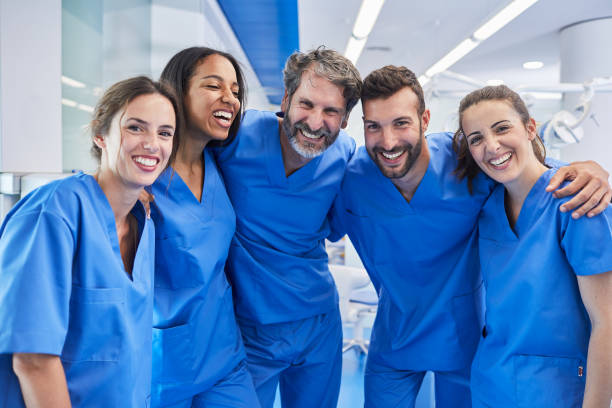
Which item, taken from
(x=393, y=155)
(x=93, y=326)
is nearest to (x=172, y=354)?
(x=93, y=326)

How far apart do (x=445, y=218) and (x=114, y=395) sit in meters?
0.96

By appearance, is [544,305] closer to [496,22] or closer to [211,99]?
[211,99]

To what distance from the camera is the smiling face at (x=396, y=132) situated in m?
1.29

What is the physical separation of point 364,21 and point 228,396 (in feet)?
8.83

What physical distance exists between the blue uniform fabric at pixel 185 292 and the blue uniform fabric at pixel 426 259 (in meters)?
0.47

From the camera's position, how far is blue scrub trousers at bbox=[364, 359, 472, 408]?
1.42 meters

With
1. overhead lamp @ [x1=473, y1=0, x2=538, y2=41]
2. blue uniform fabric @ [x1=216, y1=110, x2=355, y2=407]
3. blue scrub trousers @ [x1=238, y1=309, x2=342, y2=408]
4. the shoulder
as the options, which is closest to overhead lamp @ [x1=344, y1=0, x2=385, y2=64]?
overhead lamp @ [x1=473, y1=0, x2=538, y2=41]

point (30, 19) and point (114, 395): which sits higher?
point (30, 19)

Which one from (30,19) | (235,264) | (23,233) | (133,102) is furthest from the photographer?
(235,264)

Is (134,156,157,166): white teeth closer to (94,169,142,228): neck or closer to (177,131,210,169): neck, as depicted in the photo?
(94,169,142,228): neck

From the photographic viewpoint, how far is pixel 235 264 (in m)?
1.36

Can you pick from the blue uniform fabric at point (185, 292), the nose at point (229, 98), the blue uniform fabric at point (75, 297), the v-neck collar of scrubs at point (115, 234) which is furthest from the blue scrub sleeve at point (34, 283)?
the nose at point (229, 98)

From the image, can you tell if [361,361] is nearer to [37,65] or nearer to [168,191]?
[168,191]

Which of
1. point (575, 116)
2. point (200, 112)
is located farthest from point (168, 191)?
point (575, 116)
